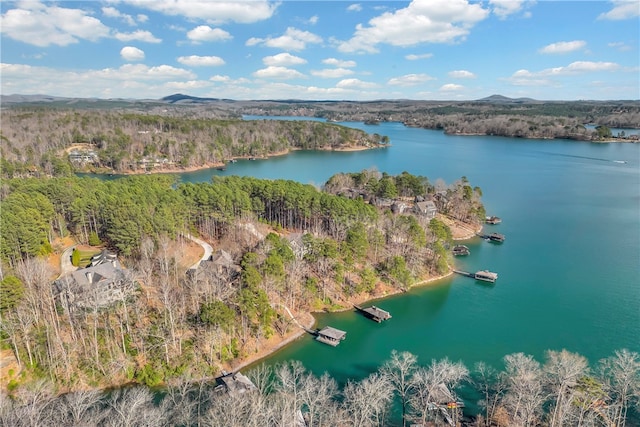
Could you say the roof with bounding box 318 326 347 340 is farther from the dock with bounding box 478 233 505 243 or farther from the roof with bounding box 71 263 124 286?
the dock with bounding box 478 233 505 243

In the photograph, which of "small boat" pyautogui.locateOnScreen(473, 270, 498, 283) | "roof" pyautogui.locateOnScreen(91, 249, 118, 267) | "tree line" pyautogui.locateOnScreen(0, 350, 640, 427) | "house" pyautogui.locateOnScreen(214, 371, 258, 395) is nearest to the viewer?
Result: "tree line" pyautogui.locateOnScreen(0, 350, 640, 427)

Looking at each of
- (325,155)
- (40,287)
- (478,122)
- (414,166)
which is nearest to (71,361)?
(40,287)

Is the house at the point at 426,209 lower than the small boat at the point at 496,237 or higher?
higher

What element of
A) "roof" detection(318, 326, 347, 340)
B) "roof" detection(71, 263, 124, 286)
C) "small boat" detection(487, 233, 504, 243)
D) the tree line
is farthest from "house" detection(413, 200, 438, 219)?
"roof" detection(71, 263, 124, 286)

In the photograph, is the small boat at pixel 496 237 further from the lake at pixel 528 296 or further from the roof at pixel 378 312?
the roof at pixel 378 312

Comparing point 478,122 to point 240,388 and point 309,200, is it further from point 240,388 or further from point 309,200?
point 240,388

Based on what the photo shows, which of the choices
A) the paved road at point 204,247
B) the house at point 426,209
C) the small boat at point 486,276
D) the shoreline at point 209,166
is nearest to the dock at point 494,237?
the house at point 426,209
